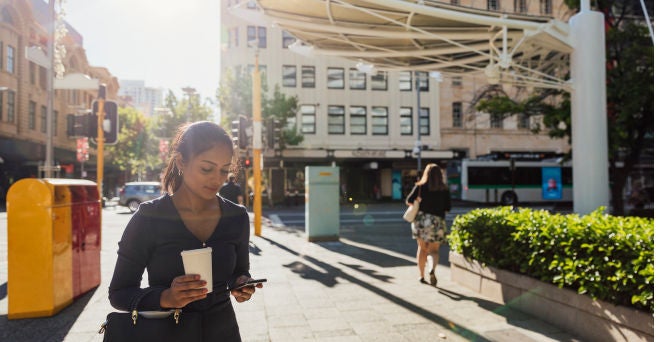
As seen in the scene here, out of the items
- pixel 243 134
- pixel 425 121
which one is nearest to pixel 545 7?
pixel 425 121

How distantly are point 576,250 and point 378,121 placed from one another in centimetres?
3004

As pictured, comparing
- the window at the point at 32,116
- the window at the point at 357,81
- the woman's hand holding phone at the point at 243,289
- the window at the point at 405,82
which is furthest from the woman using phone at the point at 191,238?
the window at the point at 32,116

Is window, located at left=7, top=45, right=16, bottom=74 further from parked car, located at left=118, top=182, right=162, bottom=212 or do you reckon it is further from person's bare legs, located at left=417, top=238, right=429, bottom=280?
person's bare legs, located at left=417, top=238, right=429, bottom=280

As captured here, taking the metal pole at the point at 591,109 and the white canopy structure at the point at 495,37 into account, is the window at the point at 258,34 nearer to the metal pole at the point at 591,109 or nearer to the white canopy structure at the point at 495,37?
the white canopy structure at the point at 495,37

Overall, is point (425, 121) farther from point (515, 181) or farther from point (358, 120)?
point (515, 181)

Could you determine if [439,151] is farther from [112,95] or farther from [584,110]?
[112,95]

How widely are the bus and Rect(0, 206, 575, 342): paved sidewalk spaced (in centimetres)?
1964

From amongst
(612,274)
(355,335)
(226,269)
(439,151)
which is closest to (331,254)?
(355,335)

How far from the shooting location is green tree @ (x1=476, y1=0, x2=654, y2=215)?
39.7ft

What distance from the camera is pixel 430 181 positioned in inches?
260

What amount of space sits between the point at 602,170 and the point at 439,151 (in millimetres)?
23808

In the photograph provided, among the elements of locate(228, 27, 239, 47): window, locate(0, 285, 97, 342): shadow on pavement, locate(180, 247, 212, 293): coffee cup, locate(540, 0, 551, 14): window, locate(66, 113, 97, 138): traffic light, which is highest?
locate(540, 0, 551, 14): window

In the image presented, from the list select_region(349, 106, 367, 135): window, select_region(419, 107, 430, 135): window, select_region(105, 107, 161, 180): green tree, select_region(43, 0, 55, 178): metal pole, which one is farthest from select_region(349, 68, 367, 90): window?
select_region(43, 0, 55, 178): metal pole

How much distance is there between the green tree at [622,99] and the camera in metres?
12.1
